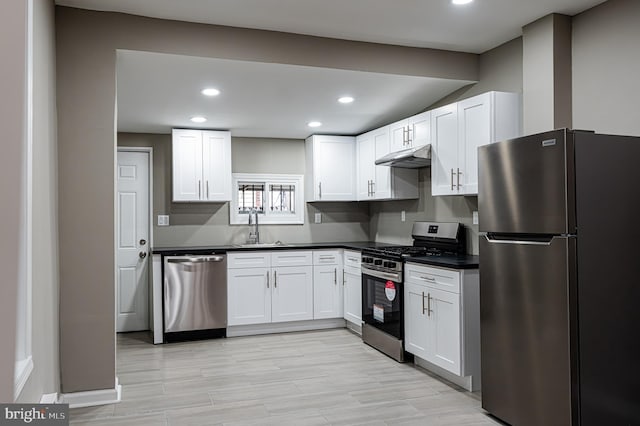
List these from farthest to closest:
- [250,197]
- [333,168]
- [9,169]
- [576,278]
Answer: [250,197] < [333,168] < [576,278] < [9,169]

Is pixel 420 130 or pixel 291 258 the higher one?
pixel 420 130

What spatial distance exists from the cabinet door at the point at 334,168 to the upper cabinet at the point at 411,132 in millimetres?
1059

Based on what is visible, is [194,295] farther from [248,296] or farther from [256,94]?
[256,94]

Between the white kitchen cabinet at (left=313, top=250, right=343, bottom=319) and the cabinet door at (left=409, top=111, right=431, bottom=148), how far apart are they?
166 centimetres

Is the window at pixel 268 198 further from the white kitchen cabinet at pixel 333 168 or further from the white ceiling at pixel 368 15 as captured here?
the white ceiling at pixel 368 15

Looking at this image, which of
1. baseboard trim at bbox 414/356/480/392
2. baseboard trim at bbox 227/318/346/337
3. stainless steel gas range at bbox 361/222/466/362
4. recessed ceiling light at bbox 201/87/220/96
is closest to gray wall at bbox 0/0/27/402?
recessed ceiling light at bbox 201/87/220/96

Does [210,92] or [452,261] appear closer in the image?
[452,261]

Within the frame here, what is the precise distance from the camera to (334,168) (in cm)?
587

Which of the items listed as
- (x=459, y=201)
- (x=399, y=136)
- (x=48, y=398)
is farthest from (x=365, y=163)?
(x=48, y=398)

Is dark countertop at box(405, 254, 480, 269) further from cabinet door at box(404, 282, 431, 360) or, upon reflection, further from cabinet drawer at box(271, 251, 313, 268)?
cabinet drawer at box(271, 251, 313, 268)

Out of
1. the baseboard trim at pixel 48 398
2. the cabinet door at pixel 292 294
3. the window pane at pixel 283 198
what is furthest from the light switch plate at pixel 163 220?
the baseboard trim at pixel 48 398

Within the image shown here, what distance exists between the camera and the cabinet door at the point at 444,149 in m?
3.89

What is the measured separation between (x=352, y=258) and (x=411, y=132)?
1.52 meters

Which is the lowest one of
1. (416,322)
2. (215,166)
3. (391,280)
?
(416,322)
